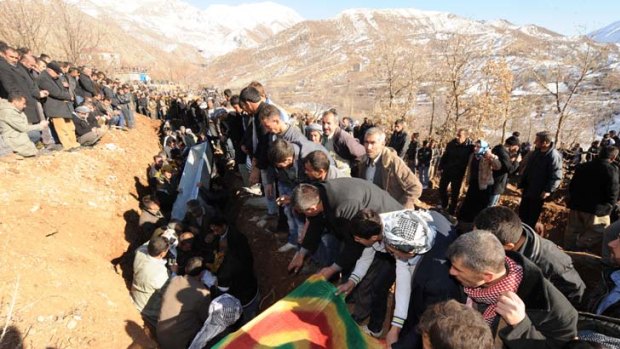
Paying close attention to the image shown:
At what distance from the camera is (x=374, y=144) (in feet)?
13.7

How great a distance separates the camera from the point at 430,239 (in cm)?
246

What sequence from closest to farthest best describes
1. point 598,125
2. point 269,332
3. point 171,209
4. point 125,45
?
1. point 269,332
2. point 171,209
3. point 598,125
4. point 125,45

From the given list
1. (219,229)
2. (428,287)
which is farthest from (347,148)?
(428,287)

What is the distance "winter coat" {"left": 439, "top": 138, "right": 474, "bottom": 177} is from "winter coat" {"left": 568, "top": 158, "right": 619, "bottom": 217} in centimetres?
161

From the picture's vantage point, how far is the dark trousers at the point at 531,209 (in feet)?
16.7

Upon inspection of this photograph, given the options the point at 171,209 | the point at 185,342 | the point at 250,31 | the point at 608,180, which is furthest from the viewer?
the point at 250,31

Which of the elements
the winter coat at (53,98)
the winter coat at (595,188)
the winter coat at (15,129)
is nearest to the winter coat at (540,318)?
the winter coat at (595,188)

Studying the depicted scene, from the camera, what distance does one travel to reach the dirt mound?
350 centimetres

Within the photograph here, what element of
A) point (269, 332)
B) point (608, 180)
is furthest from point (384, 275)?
point (608, 180)

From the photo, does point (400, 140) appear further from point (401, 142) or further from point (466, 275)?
point (466, 275)

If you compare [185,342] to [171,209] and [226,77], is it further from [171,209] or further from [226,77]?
[226,77]

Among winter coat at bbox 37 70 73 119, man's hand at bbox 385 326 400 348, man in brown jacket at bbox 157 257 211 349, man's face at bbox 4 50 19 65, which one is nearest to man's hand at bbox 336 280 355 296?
man's hand at bbox 385 326 400 348

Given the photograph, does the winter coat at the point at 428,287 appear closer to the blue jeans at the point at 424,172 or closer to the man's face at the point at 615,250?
the man's face at the point at 615,250

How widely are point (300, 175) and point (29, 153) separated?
18.8ft
